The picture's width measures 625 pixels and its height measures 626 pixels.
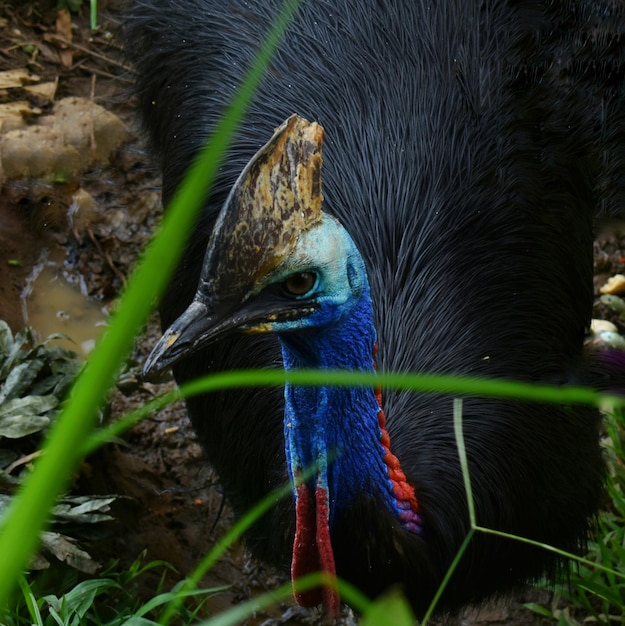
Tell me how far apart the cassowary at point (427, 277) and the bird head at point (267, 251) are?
13cm

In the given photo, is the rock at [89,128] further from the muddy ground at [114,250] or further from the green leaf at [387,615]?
the green leaf at [387,615]

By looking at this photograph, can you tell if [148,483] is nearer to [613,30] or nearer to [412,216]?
[412,216]

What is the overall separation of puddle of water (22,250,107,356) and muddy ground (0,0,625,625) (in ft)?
0.07

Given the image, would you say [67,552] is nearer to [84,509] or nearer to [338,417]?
[84,509]

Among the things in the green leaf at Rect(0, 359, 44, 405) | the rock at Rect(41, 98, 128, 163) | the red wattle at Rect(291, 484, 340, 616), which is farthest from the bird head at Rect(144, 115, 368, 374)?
the rock at Rect(41, 98, 128, 163)

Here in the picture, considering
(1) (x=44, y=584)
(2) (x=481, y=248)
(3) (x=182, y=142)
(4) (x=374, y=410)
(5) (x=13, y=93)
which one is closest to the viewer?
(4) (x=374, y=410)

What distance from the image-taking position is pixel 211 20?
2471mm

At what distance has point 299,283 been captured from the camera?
151 cm

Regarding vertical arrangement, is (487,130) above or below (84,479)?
above

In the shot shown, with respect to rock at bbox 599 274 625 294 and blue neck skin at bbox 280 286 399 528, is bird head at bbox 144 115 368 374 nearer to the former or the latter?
blue neck skin at bbox 280 286 399 528

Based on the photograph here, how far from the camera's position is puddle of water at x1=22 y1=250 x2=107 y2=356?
322cm

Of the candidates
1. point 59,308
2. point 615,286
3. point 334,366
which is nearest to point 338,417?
point 334,366

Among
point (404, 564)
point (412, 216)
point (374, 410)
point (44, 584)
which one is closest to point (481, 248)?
point (412, 216)

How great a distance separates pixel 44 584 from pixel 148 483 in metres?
0.53
